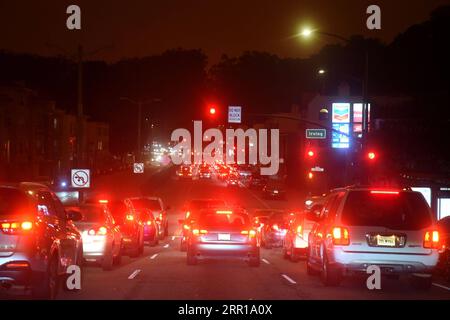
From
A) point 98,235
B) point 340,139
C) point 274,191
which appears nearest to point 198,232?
point 98,235

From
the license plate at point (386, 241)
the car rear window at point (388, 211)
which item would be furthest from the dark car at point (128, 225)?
the license plate at point (386, 241)

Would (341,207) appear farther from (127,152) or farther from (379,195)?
(127,152)

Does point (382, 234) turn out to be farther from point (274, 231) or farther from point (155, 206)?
point (155, 206)

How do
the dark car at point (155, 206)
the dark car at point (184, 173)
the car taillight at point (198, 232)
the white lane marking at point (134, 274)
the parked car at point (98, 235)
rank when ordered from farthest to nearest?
1. the dark car at point (184, 173)
2. the dark car at point (155, 206)
3. the car taillight at point (198, 232)
4. the parked car at point (98, 235)
5. the white lane marking at point (134, 274)

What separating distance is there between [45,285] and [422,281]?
8.10 meters

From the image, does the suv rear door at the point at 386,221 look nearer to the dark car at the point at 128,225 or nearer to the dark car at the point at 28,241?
the dark car at the point at 28,241

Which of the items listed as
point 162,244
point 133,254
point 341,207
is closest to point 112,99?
point 162,244

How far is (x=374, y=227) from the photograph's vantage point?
15.7m

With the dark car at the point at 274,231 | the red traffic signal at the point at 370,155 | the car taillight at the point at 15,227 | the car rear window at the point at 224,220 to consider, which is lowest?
the dark car at the point at 274,231

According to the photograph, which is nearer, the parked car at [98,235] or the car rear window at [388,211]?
the car rear window at [388,211]

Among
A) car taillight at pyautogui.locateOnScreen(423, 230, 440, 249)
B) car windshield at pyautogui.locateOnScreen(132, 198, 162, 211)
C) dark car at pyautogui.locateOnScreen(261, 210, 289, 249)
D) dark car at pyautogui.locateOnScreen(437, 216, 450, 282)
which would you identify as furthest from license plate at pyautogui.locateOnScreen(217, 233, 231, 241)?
car windshield at pyautogui.locateOnScreen(132, 198, 162, 211)

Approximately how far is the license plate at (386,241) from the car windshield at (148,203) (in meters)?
19.9

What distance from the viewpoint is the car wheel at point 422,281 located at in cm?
1647

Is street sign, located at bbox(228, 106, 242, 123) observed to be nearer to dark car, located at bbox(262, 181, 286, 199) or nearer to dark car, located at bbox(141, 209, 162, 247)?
dark car, located at bbox(141, 209, 162, 247)
